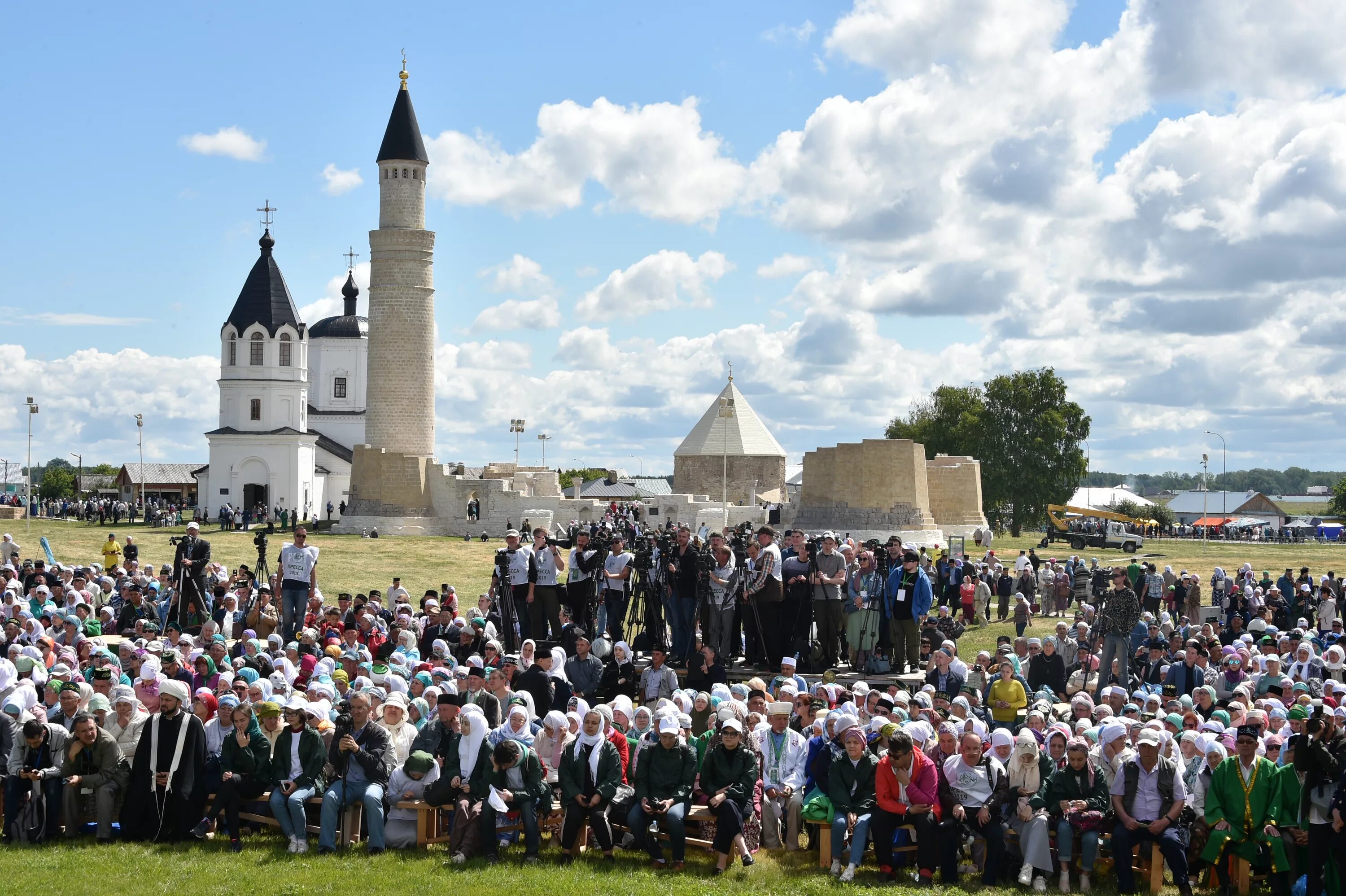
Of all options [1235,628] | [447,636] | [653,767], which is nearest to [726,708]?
[653,767]

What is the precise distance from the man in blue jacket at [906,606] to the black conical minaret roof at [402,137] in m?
41.1

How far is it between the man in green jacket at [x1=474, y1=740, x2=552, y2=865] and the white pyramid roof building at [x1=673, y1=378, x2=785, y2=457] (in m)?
55.0

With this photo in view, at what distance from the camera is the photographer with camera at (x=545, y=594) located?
574 inches

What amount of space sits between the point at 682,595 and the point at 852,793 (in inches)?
189

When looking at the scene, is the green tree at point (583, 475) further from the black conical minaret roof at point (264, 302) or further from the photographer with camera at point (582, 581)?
the photographer with camera at point (582, 581)

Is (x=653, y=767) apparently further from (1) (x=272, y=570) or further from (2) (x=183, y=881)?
(1) (x=272, y=570)

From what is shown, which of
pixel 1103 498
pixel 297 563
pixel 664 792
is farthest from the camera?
pixel 1103 498

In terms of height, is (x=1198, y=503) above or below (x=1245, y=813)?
above

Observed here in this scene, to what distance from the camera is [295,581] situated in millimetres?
15578

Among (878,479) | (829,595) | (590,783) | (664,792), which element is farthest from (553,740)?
(878,479)

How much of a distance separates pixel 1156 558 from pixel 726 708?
33.5 m

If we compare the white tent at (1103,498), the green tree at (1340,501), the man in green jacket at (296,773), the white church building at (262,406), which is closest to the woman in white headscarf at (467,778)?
the man in green jacket at (296,773)

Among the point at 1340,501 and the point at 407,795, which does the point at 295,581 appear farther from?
the point at 1340,501

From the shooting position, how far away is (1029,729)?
30.8ft
